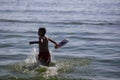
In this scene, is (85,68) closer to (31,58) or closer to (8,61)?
(31,58)

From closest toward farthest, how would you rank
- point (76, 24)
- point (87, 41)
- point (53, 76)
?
point (53, 76)
point (87, 41)
point (76, 24)

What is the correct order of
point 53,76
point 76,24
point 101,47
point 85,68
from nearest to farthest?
point 53,76
point 85,68
point 101,47
point 76,24

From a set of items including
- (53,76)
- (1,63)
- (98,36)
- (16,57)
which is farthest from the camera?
(98,36)

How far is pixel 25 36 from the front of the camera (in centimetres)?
1852

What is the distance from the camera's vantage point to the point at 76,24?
25.0m

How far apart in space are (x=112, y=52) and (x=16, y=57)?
446cm

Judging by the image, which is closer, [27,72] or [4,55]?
[27,72]

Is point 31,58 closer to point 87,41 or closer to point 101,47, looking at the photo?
point 101,47

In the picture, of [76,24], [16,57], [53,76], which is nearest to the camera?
[53,76]

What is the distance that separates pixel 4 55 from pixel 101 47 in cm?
495

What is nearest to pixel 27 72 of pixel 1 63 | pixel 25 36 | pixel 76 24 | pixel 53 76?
pixel 53 76

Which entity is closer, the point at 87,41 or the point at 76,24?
the point at 87,41

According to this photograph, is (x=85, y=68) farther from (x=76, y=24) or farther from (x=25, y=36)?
(x=76, y=24)

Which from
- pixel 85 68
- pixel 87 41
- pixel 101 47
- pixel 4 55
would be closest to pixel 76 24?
pixel 87 41
